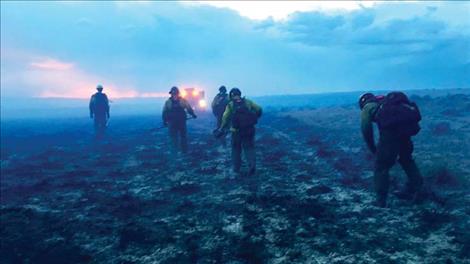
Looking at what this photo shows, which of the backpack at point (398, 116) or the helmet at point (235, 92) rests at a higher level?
the helmet at point (235, 92)

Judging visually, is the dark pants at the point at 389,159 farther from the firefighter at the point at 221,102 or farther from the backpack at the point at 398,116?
the firefighter at the point at 221,102

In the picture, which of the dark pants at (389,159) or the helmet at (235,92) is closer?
the dark pants at (389,159)

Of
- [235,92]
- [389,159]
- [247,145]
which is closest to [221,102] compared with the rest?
[235,92]

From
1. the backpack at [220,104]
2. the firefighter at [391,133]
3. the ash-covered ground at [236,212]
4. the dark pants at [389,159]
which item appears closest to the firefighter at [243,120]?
the ash-covered ground at [236,212]

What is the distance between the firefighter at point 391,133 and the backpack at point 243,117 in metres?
3.68

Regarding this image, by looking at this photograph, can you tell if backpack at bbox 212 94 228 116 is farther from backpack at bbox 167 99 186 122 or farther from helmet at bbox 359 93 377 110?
helmet at bbox 359 93 377 110

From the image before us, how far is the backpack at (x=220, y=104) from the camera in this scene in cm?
1727

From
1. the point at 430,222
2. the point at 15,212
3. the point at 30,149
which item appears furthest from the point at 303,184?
the point at 30,149

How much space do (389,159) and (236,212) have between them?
9.76 feet

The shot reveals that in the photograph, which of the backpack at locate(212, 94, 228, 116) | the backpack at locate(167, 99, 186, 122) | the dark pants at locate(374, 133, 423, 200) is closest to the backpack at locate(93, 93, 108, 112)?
the backpack at locate(212, 94, 228, 116)

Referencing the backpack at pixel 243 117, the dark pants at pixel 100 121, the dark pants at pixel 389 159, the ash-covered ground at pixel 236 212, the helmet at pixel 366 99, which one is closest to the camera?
the ash-covered ground at pixel 236 212

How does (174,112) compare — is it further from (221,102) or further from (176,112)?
(221,102)

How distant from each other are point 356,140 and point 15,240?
45.6 feet

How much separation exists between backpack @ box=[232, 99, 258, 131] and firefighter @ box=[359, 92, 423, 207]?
3.68 meters
